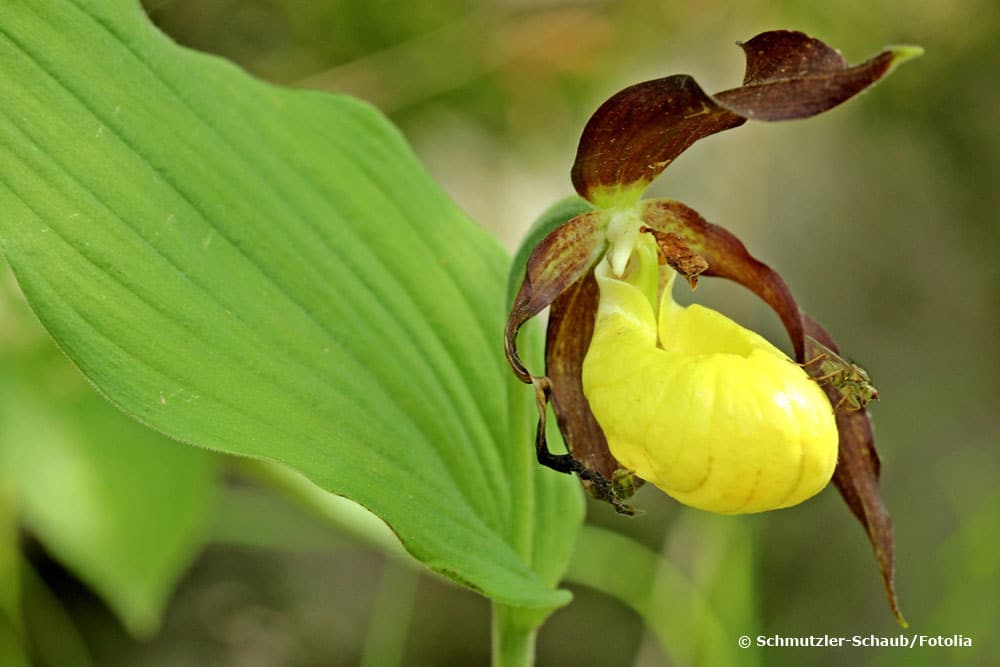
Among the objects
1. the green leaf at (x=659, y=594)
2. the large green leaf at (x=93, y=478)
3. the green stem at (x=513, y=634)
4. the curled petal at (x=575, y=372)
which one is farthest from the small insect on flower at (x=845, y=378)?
the green leaf at (x=659, y=594)

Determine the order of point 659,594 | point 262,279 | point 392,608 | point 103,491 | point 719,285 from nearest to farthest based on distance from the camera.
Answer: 1. point 262,279
2. point 103,491
3. point 659,594
4. point 392,608
5. point 719,285

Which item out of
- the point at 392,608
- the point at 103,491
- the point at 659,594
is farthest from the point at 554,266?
the point at 392,608

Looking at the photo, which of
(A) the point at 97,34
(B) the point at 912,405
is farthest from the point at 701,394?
(B) the point at 912,405

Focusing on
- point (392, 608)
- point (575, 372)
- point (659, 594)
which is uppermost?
point (575, 372)

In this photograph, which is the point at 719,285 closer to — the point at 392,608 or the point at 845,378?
the point at 392,608

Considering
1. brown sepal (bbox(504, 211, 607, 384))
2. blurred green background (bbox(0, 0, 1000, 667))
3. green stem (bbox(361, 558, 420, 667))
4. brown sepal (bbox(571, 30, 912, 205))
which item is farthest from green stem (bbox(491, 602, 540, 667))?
green stem (bbox(361, 558, 420, 667))

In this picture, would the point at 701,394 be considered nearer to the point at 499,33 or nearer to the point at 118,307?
the point at 118,307
